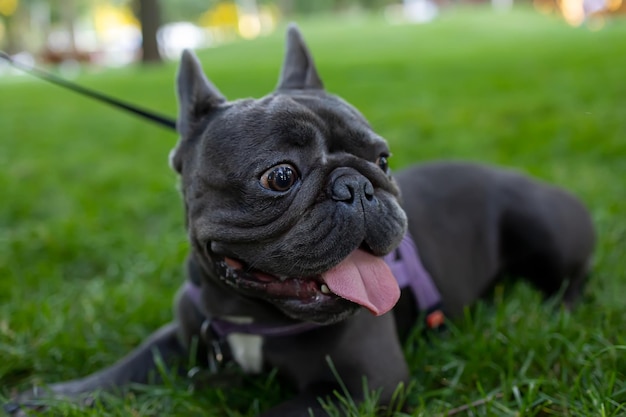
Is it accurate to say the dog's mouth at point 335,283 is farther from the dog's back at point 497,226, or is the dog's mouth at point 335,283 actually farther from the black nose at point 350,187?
the dog's back at point 497,226

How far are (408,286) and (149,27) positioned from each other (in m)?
17.1

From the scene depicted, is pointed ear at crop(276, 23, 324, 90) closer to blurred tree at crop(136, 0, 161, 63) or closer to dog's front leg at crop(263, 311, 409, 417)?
dog's front leg at crop(263, 311, 409, 417)

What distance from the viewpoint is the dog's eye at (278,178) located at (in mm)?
2154

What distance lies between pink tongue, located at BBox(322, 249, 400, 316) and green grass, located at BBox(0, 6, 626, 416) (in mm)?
453

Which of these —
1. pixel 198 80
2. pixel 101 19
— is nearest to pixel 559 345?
pixel 198 80

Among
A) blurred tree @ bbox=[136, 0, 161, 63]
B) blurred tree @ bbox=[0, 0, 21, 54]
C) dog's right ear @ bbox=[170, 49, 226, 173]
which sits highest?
dog's right ear @ bbox=[170, 49, 226, 173]

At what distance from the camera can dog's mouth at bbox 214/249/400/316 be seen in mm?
2146

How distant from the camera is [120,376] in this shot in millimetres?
2689

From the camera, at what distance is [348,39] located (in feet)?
72.4

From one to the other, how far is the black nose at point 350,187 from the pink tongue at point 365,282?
0.66 feet

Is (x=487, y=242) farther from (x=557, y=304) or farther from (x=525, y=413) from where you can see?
(x=525, y=413)

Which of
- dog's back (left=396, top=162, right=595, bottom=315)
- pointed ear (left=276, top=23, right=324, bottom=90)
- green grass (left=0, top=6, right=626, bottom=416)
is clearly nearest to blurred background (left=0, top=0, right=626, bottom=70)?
green grass (left=0, top=6, right=626, bottom=416)

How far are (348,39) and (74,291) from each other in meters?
19.6

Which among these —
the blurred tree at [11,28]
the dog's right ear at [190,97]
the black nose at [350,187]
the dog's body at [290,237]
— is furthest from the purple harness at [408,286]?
the blurred tree at [11,28]
